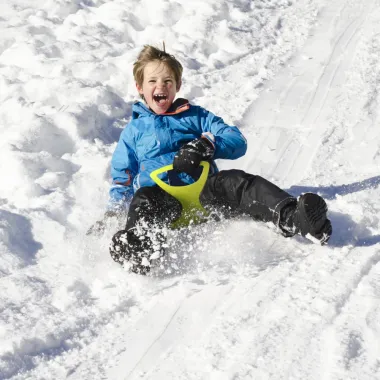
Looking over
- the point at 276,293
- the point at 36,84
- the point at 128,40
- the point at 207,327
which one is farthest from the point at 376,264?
the point at 128,40

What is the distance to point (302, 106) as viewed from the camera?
4.59 m

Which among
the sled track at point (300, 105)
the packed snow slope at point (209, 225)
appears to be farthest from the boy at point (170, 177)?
the sled track at point (300, 105)

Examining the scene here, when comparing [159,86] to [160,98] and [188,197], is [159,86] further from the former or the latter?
[188,197]

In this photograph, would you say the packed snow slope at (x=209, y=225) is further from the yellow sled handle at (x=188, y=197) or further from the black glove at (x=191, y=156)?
the black glove at (x=191, y=156)

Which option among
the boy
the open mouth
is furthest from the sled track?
the open mouth

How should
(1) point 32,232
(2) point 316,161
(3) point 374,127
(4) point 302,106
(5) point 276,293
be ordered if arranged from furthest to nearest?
1. (4) point 302,106
2. (3) point 374,127
3. (2) point 316,161
4. (1) point 32,232
5. (5) point 276,293

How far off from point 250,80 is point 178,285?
2.74 metres

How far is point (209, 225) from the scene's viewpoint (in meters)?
3.11

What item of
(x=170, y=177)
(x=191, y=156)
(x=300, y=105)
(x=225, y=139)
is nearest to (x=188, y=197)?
(x=170, y=177)

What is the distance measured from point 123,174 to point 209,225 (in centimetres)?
59

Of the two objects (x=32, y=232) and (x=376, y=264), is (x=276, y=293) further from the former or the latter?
(x=32, y=232)

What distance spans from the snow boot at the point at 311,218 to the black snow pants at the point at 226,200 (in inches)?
5.4

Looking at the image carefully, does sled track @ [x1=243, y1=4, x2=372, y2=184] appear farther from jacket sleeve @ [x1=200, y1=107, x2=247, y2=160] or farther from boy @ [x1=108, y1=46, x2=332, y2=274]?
boy @ [x1=108, y1=46, x2=332, y2=274]

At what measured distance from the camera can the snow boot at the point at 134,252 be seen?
2670 mm
